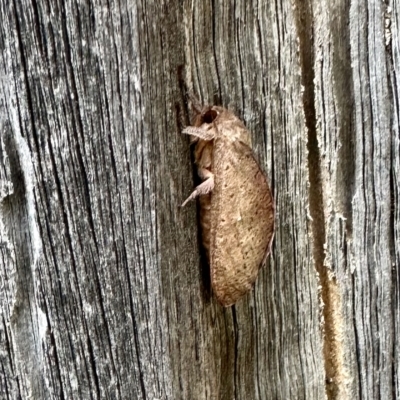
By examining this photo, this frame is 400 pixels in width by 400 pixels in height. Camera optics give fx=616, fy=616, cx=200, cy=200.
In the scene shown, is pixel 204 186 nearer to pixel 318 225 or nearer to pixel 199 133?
pixel 199 133

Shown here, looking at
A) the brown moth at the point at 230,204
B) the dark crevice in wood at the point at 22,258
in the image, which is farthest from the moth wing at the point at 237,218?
the dark crevice in wood at the point at 22,258

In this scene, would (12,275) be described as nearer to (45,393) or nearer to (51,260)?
(51,260)

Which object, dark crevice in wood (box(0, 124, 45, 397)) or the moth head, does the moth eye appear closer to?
the moth head

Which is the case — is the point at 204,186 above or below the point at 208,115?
below

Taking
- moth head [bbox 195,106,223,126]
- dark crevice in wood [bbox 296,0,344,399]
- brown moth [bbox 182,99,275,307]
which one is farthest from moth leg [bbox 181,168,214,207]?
dark crevice in wood [bbox 296,0,344,399]

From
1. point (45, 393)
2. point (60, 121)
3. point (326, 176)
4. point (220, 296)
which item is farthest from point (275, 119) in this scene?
point (45, 393)

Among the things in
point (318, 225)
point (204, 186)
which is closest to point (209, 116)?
point (204, 186)
